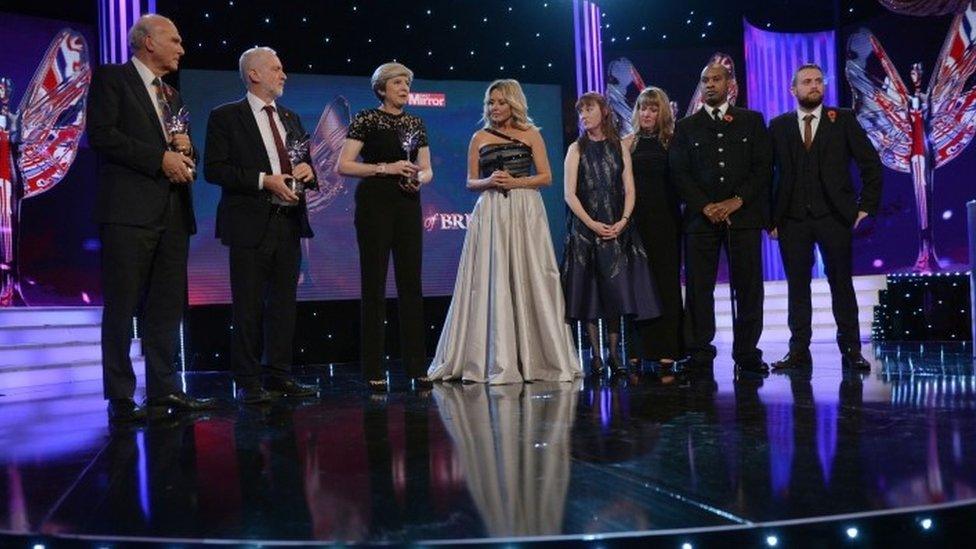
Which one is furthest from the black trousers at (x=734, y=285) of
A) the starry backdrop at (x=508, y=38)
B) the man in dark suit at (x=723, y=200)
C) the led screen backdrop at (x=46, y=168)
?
the led screen backdrop at (x=46, y=168)

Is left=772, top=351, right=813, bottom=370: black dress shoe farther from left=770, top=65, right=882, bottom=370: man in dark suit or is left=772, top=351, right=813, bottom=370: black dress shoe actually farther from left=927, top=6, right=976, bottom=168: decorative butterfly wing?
left=927, top=6, right=976, bottom=168: decorative butterfly wing

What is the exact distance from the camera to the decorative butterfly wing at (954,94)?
26.6 ft

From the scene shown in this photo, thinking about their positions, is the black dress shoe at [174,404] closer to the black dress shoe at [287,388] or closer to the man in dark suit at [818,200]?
the black dress shoe at [287,388]

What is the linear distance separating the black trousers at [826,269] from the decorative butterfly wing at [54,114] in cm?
617

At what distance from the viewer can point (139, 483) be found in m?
2.17

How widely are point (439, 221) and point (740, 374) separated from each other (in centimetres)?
392

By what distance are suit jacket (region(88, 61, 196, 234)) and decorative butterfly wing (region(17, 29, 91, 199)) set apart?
4.88m

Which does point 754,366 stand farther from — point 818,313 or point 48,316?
point 48,316

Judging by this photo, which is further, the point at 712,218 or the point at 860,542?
the point at 712,218

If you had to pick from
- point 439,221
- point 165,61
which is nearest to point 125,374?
point 165,61

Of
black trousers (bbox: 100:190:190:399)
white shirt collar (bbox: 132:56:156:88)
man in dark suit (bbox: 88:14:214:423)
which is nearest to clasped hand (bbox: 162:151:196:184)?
man in dark suit (bbox: 88:14:214:423)

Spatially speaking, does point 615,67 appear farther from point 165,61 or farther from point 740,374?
point 165,61

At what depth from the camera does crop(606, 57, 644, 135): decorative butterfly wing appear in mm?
9148

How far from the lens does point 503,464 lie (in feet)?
7.23
